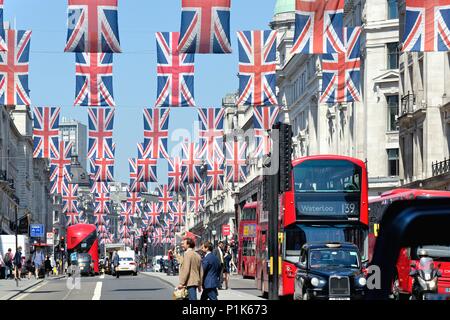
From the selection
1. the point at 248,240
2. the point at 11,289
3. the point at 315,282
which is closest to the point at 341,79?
the point at 248,240

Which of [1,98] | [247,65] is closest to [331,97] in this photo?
[247,65]

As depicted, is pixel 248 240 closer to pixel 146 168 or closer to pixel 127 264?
pixel 146 168

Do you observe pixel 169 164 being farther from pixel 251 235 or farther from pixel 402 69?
pixel 251 235

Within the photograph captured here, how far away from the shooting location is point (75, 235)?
3152 inches

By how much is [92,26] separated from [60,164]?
37170 mm

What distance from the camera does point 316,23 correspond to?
31.6 m

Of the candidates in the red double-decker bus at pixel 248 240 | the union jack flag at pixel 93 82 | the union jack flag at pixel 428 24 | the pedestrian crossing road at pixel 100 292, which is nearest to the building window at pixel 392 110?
the red double-decker bus at pixel 248 240

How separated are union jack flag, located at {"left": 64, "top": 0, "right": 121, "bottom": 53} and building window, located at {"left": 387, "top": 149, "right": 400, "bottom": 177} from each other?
40287 mm

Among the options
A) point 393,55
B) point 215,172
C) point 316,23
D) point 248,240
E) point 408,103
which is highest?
point 393,55

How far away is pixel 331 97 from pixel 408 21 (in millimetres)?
8780

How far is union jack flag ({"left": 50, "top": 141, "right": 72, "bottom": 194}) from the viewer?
192ft

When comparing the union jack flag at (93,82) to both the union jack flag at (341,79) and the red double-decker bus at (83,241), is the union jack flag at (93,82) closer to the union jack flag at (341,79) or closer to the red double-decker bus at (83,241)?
the union jack flag at (341,79)

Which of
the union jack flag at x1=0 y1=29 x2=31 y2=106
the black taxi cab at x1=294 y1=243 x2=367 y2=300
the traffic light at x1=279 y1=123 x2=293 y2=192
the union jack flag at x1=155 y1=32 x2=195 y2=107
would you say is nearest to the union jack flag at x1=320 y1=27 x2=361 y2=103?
the union jack flag at x1=155 y1=32 x2=195 y2=107

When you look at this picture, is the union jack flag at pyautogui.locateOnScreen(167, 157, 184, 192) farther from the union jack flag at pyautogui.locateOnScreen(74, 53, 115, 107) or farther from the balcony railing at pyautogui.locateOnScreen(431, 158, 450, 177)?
the union jack flag at pyautogui.locateOnScreen(74, 53, 115, 107)
